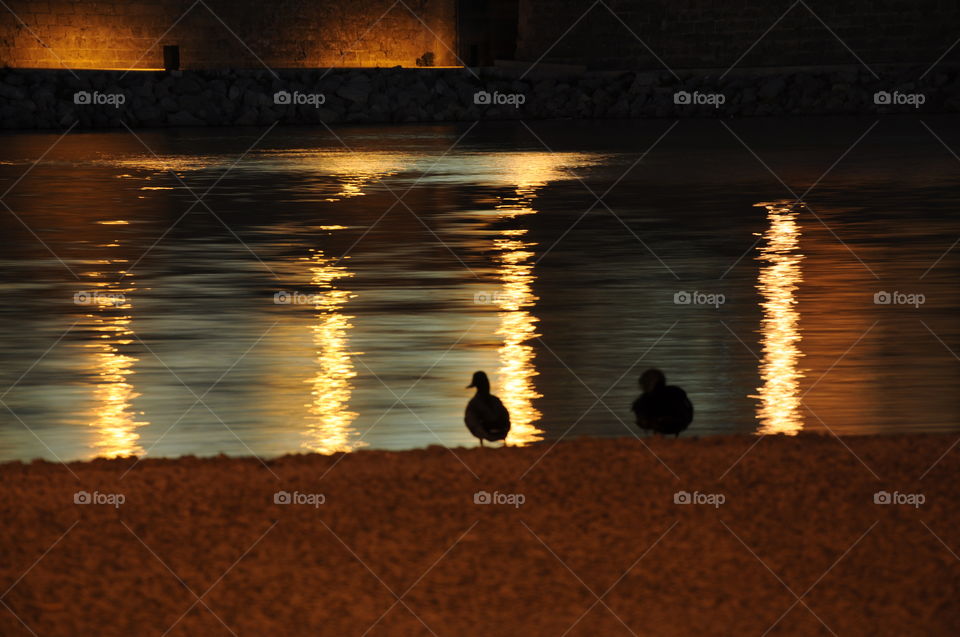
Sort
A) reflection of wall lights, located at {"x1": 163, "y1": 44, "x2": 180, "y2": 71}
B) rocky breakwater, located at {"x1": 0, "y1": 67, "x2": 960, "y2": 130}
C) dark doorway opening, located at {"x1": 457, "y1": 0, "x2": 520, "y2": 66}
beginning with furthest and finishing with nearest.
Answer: dark doorway opening, located at {"x1": 457, "y1": 0, "x2": 520, "y2": 66} → reflection of wall lights, located at {"x1": 163, "y1": 44, "x2": 180, "y2": 71} → rocky breakwater, located at {"x1": 0, "y1": 67, "x2": 960, "y2": 130}

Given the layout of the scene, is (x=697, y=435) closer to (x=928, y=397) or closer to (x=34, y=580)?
(x=928, y=397)

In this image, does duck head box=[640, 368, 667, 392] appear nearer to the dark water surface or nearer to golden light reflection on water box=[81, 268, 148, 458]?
the dark water surface

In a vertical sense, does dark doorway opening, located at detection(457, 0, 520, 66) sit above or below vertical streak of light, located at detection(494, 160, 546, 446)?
above

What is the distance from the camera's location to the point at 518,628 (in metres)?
5.78

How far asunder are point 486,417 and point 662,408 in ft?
2.32

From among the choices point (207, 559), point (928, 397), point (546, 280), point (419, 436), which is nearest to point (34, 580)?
point (207, 559)

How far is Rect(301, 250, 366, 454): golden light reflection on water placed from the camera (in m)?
8.45

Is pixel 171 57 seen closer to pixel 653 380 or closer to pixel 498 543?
pixel 653 380

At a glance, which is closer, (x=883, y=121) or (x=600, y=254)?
(x=600, y=254)

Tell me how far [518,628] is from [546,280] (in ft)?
27.0

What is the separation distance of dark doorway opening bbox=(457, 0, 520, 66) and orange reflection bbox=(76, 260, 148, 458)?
44.1 metres

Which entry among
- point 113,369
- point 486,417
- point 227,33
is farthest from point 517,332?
point 227,33

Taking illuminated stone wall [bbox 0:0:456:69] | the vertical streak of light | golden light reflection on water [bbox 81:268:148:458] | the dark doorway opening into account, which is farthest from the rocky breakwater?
golden light reflection on water [bbox 81:268:148:458]

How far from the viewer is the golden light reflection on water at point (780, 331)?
897 cm
